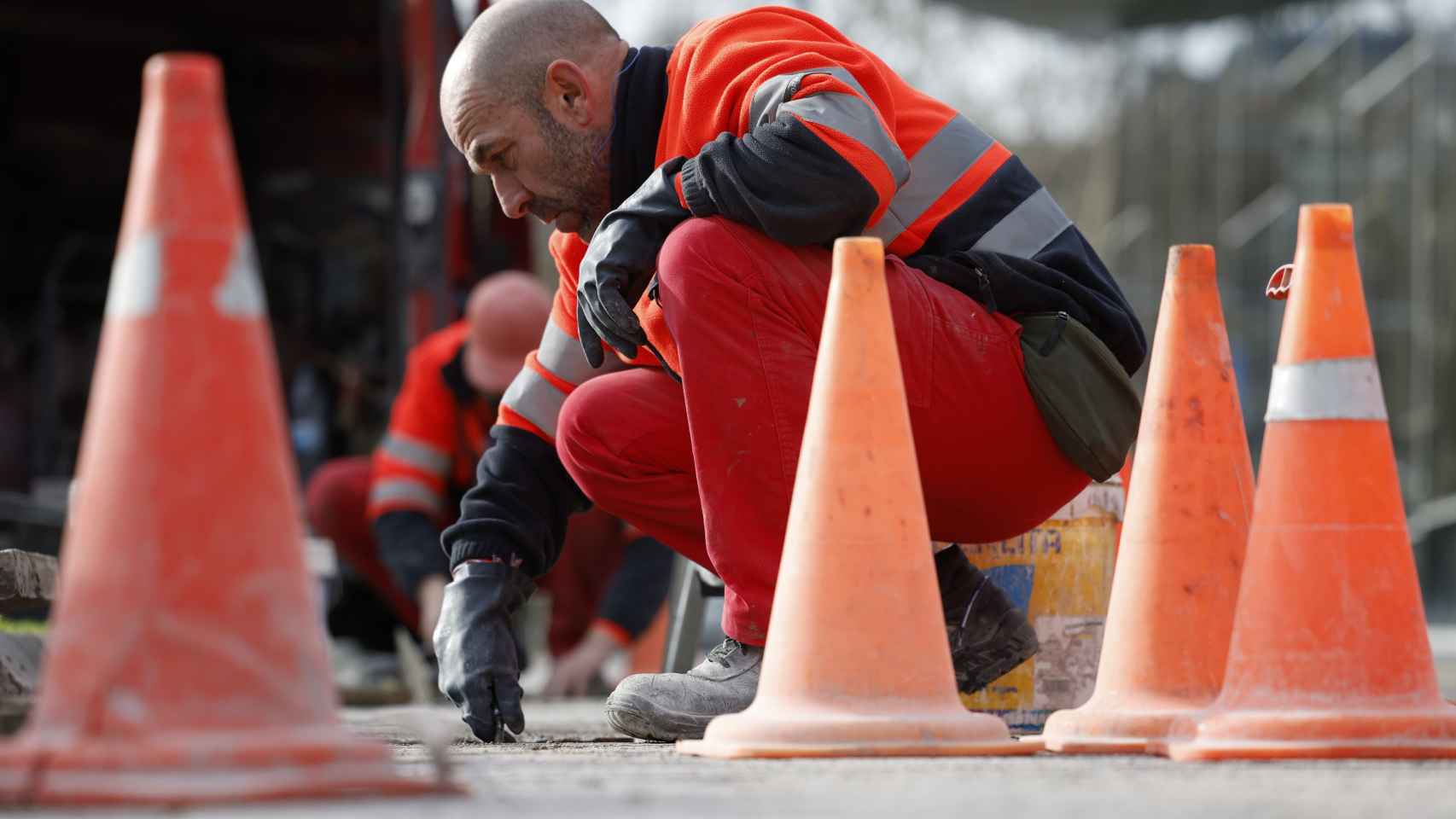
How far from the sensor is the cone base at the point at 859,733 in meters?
2.55

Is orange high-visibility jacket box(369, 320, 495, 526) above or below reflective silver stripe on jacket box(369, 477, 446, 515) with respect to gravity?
above

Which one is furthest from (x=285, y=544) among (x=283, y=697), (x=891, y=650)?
(x=891, y=650)

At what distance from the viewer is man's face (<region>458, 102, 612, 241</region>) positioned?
3.56 meters

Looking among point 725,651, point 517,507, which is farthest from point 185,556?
point 517,507

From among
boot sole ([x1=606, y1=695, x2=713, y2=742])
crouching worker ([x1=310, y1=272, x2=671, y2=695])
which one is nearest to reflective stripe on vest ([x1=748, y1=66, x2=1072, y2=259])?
boot sole ([x1=606, y1=695, x2=713, y2=742])

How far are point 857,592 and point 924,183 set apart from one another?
1.04 meters

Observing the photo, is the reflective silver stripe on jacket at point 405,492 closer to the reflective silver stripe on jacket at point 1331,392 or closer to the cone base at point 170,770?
the reflective silver stripe on jacket at point 1331,392

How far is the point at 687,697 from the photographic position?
316 centimetres

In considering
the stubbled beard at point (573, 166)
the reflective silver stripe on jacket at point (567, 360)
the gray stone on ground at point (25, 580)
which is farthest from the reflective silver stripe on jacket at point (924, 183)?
the gray stone on ground at point (25, 580)

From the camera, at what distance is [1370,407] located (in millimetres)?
2730

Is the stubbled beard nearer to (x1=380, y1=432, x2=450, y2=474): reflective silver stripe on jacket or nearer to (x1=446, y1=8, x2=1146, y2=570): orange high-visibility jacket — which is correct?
(x1=446, y1=8, x2=1146, y2=570): orange high-visibility jacket

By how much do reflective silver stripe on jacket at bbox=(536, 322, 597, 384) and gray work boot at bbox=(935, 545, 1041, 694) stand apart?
0.75 meters

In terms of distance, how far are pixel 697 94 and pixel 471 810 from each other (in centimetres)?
169

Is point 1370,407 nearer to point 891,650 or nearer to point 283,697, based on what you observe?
point 891,650
